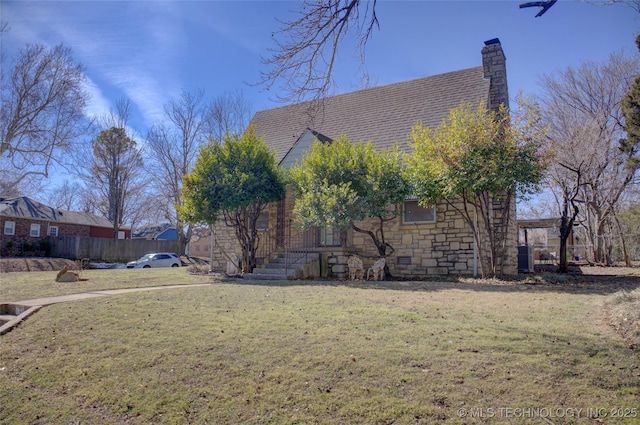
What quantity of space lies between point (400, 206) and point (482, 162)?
351 cm

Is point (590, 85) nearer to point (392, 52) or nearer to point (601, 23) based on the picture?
point (601, 23)

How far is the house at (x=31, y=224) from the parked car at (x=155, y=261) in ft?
36.2

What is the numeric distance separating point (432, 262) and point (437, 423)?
10.1m

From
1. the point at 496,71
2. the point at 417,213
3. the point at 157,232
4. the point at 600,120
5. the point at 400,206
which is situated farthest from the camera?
the point at 157,232

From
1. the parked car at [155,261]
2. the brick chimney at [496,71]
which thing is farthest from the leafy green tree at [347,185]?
the parked car at [155,261]

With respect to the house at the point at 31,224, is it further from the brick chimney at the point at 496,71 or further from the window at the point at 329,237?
the brick chimney at the point at 496,71

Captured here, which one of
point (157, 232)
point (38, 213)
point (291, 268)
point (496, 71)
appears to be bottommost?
point (291, 268)

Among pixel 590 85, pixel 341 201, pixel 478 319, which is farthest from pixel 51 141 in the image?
pixel 590 85

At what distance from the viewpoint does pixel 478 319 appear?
6.06 meters

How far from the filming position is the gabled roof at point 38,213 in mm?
30328

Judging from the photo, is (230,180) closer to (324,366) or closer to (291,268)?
(291,268)

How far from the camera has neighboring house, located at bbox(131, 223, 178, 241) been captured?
52156mm

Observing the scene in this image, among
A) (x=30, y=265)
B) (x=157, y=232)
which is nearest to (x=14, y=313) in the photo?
(x=30, y=265)

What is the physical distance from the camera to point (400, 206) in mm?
13367
